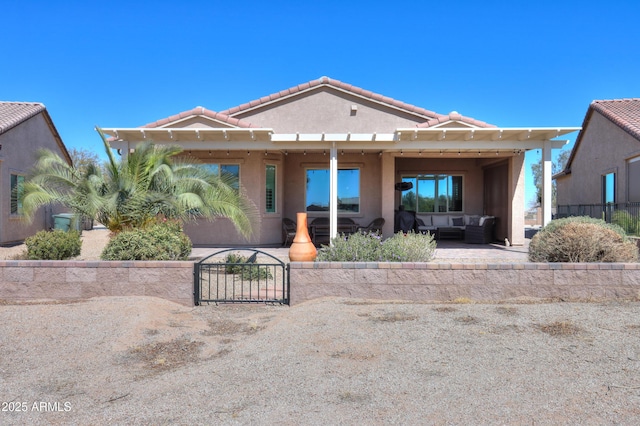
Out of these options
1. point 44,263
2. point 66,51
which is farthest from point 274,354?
point 66,51

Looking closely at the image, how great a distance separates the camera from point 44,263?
255 inches

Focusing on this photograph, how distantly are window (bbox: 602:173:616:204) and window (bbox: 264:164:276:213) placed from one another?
12.4 meters

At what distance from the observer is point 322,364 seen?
3906mm

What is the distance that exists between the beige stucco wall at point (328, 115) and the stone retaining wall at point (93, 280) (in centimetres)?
816

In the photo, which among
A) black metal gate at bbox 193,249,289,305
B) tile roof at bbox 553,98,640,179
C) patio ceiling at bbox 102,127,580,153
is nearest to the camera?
black metal gate at bbox 193,249,289,305

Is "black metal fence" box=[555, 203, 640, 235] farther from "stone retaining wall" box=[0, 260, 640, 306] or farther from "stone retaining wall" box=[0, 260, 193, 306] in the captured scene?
"stone retaining wall" box=[0, 260, 193, 306]

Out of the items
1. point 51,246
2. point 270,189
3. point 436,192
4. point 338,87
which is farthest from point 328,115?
point 51,246

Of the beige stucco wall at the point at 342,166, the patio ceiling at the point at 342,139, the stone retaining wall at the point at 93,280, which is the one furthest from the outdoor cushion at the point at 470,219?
the stone retaining wall at the point at 93,280

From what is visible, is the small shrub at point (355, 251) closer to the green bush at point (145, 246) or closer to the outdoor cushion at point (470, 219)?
the green bush at point (145, 246)

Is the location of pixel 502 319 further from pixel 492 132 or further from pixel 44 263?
pixel 492 132

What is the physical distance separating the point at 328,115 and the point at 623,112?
1151 cm

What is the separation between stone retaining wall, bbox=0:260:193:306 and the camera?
636 cm

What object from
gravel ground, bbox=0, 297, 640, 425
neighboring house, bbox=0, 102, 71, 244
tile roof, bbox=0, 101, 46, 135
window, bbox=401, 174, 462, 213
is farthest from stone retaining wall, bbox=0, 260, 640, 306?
tile roof, bbox=0, 101, 46, 135

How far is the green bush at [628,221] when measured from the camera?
12164mm
